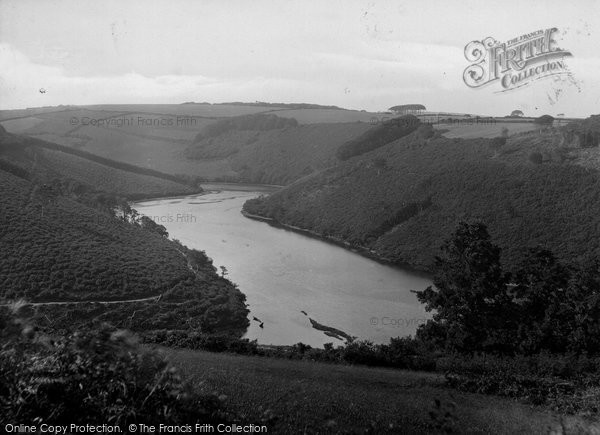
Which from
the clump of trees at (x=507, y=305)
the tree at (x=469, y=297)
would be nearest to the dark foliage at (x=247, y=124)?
the tree at (x=469, y=297)

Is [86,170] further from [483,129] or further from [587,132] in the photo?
[587,132]

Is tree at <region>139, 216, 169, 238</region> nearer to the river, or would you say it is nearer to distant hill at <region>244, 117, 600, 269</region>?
the river

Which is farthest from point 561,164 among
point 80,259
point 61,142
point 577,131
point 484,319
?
point 61,142

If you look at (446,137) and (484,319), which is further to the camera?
(446,137)

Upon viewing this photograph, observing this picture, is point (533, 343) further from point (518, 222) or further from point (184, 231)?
point (184, 231)

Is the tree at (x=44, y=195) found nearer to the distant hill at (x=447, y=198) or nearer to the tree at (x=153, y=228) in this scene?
the tree at (x=153, y=228)

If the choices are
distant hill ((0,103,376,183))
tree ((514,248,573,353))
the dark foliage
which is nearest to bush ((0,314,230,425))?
tree ((514,248,573,353))
